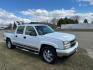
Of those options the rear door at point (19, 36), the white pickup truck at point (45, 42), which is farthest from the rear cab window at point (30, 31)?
the rear door at point (19, 36)

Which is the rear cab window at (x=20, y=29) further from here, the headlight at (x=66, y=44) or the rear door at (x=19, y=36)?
the headlight at (x=66, y=44)

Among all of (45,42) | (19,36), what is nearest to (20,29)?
(19,36)

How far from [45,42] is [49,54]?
2.02 feet

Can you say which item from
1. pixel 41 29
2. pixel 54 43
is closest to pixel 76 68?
pixel 54 43

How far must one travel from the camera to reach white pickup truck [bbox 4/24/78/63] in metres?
6.51

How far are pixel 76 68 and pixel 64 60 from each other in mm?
1297

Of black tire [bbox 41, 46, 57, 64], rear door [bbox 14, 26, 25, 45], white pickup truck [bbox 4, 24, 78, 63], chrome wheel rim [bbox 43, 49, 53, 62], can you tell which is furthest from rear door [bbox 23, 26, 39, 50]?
chrome wheel rim [bbox 43, 49, 53, 62]

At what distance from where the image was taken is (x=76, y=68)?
623 cm

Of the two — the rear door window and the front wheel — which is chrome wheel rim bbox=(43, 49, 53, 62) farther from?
the rear door window

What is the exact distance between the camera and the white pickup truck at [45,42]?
6.51 meters

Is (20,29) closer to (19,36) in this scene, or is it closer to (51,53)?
(19,36)

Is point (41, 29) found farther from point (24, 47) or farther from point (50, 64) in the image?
point (50, 64)

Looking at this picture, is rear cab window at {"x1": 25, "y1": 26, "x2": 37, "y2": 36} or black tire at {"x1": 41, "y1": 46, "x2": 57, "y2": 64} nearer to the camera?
black tire at {"x1": 41, "y1": 46, "x2": 57, "y2": 64}

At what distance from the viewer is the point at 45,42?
6.99 meters
